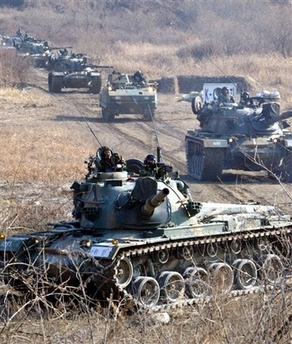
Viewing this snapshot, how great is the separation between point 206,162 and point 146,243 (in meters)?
10.5

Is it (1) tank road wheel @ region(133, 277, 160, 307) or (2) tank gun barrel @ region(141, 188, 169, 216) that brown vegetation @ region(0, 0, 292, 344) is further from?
(2) tank gun barrel @ region(141, 188, 169, 216)

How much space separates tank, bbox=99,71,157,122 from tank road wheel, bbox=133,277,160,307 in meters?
20.9

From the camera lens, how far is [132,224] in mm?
12141

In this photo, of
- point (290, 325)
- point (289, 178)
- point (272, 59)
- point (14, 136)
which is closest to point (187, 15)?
point (272, 59)

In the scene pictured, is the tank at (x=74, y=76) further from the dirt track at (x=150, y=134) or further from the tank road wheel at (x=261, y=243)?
the tank road wheel at (x=261, y=243)

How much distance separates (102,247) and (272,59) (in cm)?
3786

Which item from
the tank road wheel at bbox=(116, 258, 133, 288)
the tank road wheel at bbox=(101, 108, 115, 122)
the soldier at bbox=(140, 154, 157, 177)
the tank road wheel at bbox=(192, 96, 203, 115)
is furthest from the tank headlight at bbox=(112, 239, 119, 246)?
the tank road wheel at bbox=(101, 108, 115, 122)

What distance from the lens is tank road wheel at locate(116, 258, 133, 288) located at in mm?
11258

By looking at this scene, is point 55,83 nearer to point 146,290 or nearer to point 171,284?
point 171,284

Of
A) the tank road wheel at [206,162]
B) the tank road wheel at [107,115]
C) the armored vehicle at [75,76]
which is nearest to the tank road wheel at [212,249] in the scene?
the tank road wheel at [206,162]

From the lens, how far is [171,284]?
11766mm

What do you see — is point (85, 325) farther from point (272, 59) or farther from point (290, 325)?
point (272, 59)

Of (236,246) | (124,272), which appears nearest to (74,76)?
(236,246)

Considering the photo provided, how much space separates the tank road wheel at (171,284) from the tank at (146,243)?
1 cm
